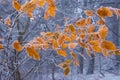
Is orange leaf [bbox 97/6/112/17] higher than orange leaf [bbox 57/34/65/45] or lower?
higher

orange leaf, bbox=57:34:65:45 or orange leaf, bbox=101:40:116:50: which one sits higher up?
orange leaf, bbox=57:34:65:45

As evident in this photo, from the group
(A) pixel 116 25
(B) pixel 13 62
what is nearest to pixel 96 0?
(A) pixel 116 25

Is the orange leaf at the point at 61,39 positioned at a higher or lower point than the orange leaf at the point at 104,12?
lower

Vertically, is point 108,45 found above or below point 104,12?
below

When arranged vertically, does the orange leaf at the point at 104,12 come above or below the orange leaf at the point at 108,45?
above

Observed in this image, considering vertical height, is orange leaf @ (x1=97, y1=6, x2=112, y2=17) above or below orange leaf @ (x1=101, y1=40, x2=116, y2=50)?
above

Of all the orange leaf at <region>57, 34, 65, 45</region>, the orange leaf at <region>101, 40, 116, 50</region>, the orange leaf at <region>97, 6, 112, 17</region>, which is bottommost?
the orange leaf at <region>101, 40, 116, 50</region>

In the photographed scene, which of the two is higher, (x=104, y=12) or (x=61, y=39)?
(x=104, y=12)

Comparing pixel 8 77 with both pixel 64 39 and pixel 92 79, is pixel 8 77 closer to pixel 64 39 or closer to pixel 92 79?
pixel 64 39

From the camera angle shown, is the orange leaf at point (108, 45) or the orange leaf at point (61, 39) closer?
the orange leaf at point (108, 45)

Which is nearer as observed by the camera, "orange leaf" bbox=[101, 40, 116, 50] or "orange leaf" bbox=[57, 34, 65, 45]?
"orange leaf" bbox=[101, 40, 116, 50]

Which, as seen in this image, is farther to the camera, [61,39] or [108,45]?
[61,39]

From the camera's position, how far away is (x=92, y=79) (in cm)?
781

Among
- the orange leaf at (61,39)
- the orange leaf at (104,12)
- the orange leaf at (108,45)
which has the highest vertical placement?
the orange leaf at (104,12)
